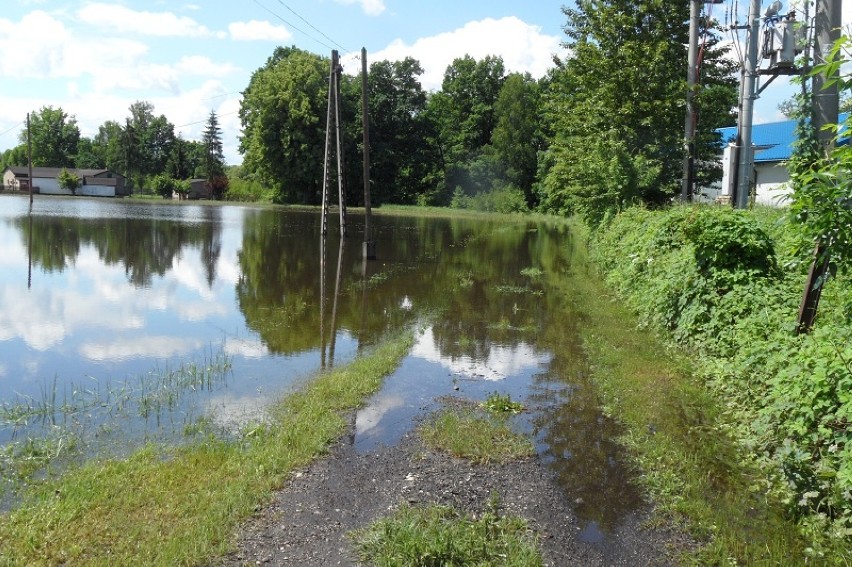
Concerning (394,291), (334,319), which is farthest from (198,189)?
(334,319)

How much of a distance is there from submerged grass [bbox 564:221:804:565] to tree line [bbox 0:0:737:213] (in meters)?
16.3

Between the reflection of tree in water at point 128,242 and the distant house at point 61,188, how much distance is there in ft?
215

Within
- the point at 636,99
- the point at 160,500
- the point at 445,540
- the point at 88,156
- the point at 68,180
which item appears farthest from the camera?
the point at 88,156

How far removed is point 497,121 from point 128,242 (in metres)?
55.2

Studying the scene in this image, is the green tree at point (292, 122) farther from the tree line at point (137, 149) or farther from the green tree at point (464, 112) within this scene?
the tree line at point (137, 149)

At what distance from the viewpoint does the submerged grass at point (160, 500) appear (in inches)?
175

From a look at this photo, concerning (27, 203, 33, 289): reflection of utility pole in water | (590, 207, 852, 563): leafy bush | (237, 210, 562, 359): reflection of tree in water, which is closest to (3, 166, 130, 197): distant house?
(27, 203, 33, 289): reflection of utility pole in water

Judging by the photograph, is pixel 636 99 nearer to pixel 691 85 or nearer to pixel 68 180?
pixel 691 85

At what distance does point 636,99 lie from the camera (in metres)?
25.2

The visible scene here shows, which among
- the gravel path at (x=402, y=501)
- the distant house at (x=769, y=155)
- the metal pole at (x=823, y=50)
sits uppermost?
the distant house at (x=769, y=155)

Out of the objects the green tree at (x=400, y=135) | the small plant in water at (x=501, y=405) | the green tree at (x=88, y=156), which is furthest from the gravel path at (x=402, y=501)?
the green tree at (x=88, y=156)

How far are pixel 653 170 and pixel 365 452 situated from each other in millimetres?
19570

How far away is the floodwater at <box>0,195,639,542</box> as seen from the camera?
23.3 feet

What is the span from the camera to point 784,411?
589 centimetres
